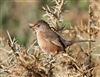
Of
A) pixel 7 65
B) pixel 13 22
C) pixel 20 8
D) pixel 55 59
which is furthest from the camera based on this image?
pixel 20 8

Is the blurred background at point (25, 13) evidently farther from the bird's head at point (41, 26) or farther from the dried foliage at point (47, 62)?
the dried foliage at point (47, 62)

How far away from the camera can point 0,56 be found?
3.24m

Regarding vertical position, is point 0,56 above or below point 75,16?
above

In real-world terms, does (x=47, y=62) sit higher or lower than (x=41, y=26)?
higher

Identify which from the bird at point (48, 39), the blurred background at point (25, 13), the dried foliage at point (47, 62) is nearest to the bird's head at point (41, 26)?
the bird at point (48, 39)

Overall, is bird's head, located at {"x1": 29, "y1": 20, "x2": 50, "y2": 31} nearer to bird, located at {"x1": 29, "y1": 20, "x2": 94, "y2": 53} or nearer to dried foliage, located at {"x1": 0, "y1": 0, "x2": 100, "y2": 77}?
bird, located at {"x1": 29, "y1": 20, "x2": 94, "y2": 53}

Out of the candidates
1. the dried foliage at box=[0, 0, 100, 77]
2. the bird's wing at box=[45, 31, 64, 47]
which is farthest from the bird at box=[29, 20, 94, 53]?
the dried foliage at box=[0, 0, 100, 77]

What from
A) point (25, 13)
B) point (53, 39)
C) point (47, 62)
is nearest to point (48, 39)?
point (53, 39)

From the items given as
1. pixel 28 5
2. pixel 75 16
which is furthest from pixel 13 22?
pixel 75 16

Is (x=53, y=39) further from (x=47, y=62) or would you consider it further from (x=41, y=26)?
(x=47, y=62)

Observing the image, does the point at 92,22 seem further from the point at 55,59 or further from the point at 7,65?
the point at 7,65

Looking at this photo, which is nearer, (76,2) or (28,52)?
(28,52)

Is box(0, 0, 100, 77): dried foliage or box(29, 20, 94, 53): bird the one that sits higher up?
box(0, 0, 100, 77): dried foliage

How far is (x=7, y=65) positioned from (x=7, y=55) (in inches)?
4.6
